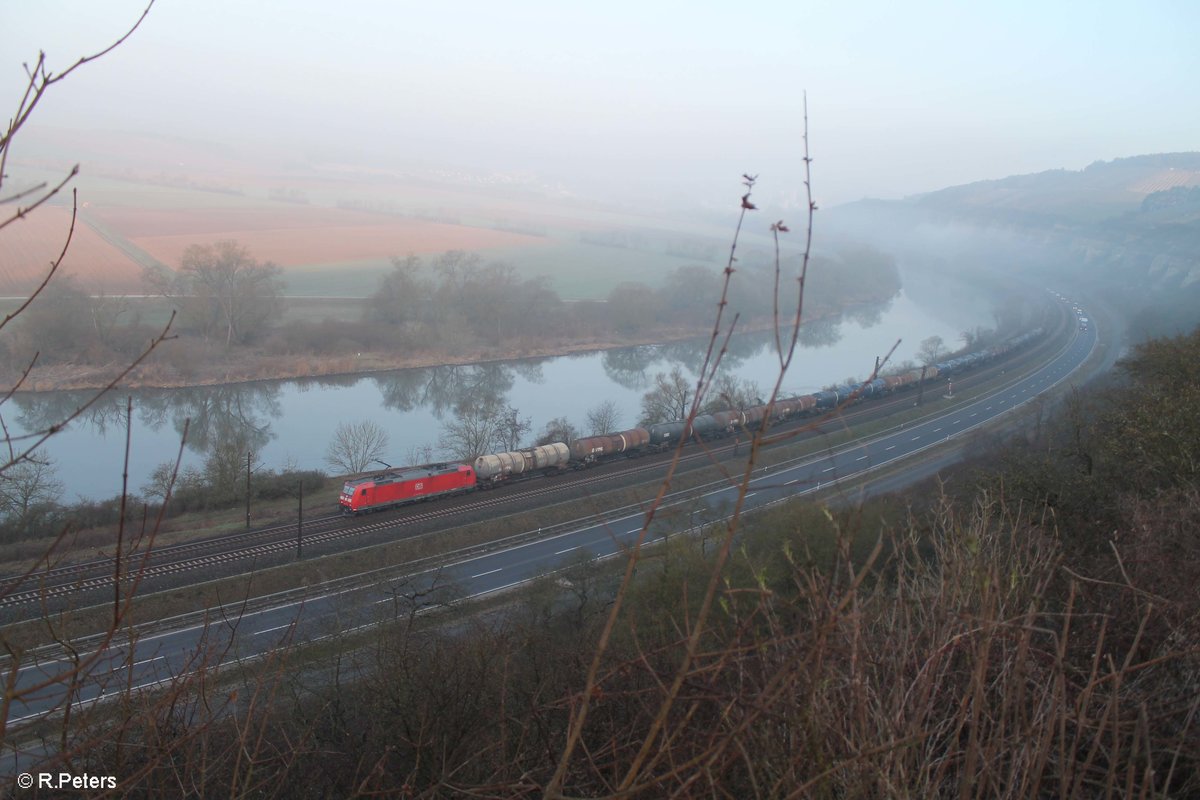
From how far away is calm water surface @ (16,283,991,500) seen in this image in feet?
38.0

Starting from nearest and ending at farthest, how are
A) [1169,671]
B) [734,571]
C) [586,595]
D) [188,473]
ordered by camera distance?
1. [1169,671]
2. [734,571]
3. [586,595]
4. [188,473]

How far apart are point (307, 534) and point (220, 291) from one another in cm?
1177

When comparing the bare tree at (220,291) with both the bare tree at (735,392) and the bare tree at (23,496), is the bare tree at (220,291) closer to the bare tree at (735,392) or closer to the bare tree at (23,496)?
the bare tree at (23,496)

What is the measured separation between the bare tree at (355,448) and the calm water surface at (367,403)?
263 mm

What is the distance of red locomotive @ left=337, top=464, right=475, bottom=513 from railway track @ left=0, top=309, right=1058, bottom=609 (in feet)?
0.51

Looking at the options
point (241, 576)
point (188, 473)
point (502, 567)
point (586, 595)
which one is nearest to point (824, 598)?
point (586, 595)

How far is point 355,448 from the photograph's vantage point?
37.9ft

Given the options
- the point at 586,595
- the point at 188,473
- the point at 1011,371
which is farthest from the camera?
the point at 1011,371

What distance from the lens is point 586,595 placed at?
6.04 metres

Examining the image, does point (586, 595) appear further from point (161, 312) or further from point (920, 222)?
point (920, 222)

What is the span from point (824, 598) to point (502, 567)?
6636 millimetres

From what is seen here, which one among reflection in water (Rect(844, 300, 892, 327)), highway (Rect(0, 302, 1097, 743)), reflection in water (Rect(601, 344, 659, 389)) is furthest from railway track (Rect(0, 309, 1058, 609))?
reflection in water (Rect(844, 300, 892, 327))

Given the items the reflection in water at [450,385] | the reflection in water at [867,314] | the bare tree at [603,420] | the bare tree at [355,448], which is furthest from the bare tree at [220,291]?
the reflection in water at [867,314]

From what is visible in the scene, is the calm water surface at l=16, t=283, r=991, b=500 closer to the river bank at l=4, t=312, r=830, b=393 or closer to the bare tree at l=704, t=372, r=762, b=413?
the river bank at l=4, t=312, r=830, b=393
